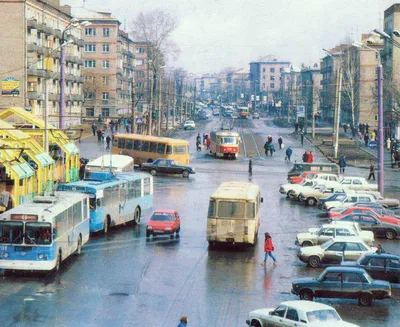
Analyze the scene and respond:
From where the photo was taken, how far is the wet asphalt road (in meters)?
21.1

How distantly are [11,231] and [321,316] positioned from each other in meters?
10.8

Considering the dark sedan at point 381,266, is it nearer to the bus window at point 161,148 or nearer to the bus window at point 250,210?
the bus window at point 250,210

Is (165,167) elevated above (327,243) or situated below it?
above

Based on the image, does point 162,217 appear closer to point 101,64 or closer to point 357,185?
point 357,185

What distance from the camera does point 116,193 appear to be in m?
34.6

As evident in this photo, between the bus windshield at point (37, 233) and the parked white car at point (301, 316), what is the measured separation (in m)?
8.41

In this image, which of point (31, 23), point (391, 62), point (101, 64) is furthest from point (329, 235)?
point (101, 64)

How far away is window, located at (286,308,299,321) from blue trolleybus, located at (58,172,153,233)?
1503cm

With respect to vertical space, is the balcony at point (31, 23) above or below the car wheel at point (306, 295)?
above

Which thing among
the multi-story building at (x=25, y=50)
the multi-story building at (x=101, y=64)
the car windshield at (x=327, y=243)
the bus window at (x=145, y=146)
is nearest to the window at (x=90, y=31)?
the multi-story building at (x=101, y=64)

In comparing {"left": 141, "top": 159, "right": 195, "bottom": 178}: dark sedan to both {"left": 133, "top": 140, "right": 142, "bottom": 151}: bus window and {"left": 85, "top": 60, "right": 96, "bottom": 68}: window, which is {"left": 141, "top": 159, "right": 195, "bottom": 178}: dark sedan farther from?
{"left": 85, "top": 60, "right": 96, "bottom": 68}: window

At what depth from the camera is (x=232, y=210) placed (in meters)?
30.5

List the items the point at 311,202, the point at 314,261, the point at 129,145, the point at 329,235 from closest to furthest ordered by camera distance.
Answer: the point at 314,261, the point at 329,235, the point at 311,202, the point at 129,145

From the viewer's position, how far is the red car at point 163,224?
33.2 meters
